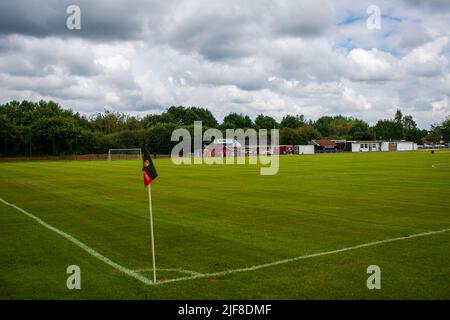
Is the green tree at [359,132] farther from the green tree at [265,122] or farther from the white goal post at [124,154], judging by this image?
the white goal post at [124,154]

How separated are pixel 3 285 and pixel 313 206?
12071mm

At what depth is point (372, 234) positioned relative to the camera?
12.0 metres

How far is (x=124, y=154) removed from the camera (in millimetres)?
108125

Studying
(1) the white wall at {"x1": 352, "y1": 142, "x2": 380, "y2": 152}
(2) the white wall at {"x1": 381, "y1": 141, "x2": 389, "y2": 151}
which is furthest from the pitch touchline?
(2) the white wall at {"x1": 381, "y1": 141, "x2": 389, "y2": 151}

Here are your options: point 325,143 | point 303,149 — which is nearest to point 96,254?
point 303,149

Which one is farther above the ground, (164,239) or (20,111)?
(20,111)

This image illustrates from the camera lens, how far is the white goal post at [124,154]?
105625mm

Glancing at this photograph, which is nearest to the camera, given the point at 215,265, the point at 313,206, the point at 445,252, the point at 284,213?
the point at 215,265

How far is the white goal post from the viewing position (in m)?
106

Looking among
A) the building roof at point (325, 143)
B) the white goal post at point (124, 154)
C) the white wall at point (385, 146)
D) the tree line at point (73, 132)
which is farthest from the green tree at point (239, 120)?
the white goal post at point (124, 154)

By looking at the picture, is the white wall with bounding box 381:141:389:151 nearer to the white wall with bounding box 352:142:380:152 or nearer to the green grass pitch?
the white wall with bounding box 352:142:380:152

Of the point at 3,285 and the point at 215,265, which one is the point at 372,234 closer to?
the point at 215,265

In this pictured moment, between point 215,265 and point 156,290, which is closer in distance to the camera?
point 156,290
